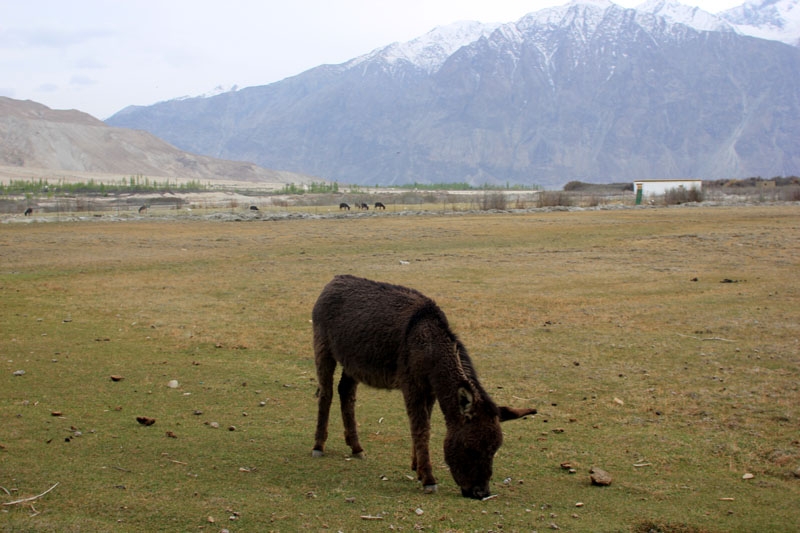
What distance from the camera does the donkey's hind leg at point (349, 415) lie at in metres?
7.82

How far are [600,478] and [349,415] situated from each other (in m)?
2.64

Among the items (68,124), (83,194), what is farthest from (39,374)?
(68,124)

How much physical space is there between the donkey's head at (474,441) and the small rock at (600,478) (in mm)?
1198

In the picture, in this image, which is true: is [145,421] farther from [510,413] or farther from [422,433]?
[510,413]

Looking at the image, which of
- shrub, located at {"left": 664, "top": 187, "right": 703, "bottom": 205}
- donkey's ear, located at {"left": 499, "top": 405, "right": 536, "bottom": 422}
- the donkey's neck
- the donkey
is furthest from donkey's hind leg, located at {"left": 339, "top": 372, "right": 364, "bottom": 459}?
shrub, located at {"left": 664, "top": 187, "right": 703, "bottom": 205}

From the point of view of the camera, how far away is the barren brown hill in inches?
5694

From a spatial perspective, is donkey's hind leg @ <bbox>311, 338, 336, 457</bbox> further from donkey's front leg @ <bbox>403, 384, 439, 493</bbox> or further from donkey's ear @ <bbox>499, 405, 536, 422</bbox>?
donkey's ear @ <bbox>499, 405, 536, 422</bbox>

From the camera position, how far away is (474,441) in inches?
250

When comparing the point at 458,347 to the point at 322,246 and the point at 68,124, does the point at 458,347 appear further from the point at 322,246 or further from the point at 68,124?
the point at 68,124

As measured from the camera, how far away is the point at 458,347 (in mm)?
6926

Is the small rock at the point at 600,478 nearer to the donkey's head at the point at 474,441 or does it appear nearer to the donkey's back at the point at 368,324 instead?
the donkey's head at the point at 474,441

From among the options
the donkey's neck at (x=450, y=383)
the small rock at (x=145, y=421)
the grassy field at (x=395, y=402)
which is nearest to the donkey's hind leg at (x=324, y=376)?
the grassy field at (x=395, y=402)

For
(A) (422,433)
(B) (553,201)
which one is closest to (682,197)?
(B) (553,201)

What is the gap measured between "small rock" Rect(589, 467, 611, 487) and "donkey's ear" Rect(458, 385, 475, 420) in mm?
1586
